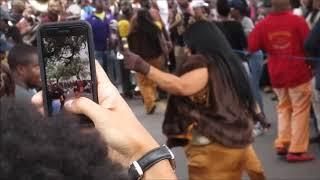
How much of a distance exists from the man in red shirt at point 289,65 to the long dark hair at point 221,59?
8.78 feet

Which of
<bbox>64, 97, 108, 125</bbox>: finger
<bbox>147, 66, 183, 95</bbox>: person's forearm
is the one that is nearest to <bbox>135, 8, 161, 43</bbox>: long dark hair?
<bbox>147, 66, 183, 95</bbox>: person's forearm

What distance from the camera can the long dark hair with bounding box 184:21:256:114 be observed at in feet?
14.1

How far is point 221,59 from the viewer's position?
14.3 ft

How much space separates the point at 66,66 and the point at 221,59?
2.65 m

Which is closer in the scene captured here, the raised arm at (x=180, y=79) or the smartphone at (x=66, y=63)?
the smartphone at (x=66, y=63)

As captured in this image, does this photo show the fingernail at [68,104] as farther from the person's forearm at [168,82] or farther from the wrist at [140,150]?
the person's forearm at [168,82]

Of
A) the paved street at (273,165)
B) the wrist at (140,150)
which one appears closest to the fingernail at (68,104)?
the wrist at (140,150)

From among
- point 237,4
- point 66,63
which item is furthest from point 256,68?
point 66,63

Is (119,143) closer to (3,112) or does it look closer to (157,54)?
(3,112)

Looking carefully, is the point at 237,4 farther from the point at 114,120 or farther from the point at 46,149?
the point at 46,149

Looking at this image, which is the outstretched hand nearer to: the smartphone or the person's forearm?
the smartphone

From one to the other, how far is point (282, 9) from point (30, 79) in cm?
331

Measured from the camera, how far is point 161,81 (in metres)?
4.40

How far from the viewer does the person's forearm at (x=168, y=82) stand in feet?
13.9
